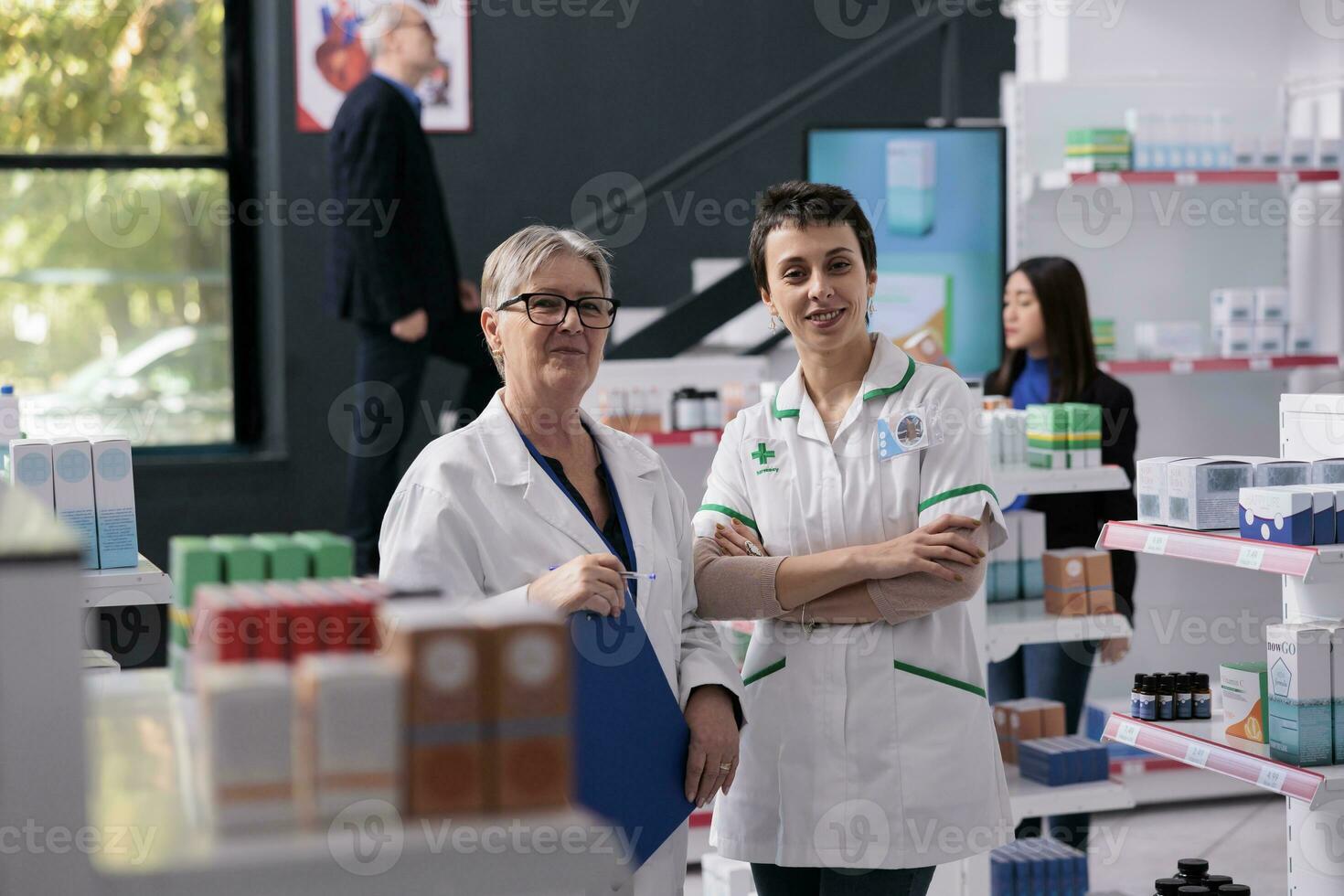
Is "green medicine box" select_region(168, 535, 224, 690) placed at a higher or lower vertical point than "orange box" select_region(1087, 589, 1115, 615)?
higher

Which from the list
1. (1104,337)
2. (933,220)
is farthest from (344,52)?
(1104,337)

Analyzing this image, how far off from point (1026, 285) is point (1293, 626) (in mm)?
1957

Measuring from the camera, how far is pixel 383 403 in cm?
638

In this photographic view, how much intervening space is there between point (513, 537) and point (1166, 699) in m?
1.81

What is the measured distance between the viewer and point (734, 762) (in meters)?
2.13

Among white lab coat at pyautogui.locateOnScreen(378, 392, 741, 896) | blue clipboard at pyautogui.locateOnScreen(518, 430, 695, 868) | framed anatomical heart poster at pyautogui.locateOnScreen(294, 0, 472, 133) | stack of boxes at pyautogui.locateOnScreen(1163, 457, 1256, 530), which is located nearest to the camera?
blue clipboard at pyautogui.locateOnScreen(518, 430, 695, 868)

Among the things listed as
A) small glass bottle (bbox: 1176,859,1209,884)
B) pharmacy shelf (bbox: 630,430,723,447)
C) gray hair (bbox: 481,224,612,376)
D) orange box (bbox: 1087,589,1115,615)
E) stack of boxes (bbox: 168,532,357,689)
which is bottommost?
small glass bottle (bbox: 1176,859,1209,884)

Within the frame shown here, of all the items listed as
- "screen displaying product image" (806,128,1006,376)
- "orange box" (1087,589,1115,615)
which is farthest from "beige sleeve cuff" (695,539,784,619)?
"screen displaying product image" (806,128,1006,376)

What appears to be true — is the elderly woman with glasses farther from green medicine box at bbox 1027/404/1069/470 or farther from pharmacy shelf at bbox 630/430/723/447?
pharmacy shelf at bbox 630/430/723/447

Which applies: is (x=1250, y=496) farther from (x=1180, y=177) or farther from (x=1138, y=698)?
(x=1180, y=177)

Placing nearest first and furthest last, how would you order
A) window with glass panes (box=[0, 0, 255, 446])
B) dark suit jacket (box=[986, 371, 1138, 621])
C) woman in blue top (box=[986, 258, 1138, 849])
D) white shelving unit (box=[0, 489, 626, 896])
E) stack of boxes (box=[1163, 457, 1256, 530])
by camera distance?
white shelving unit (box=[0, 489, 626, 896])
stack of boxes (box=[1163, 457, 1256, 530])
woman in blue top (box=[986, 258, 1138, 849])
dark suit jacket (box=[986, 371, 1138, 621])
window with glass panes (box=[0, 0, 255, 446])

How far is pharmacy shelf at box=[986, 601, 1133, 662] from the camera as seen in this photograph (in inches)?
141

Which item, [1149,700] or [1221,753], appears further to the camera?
[1149,700]

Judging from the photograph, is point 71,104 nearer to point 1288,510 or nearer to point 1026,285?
point 1026,285
